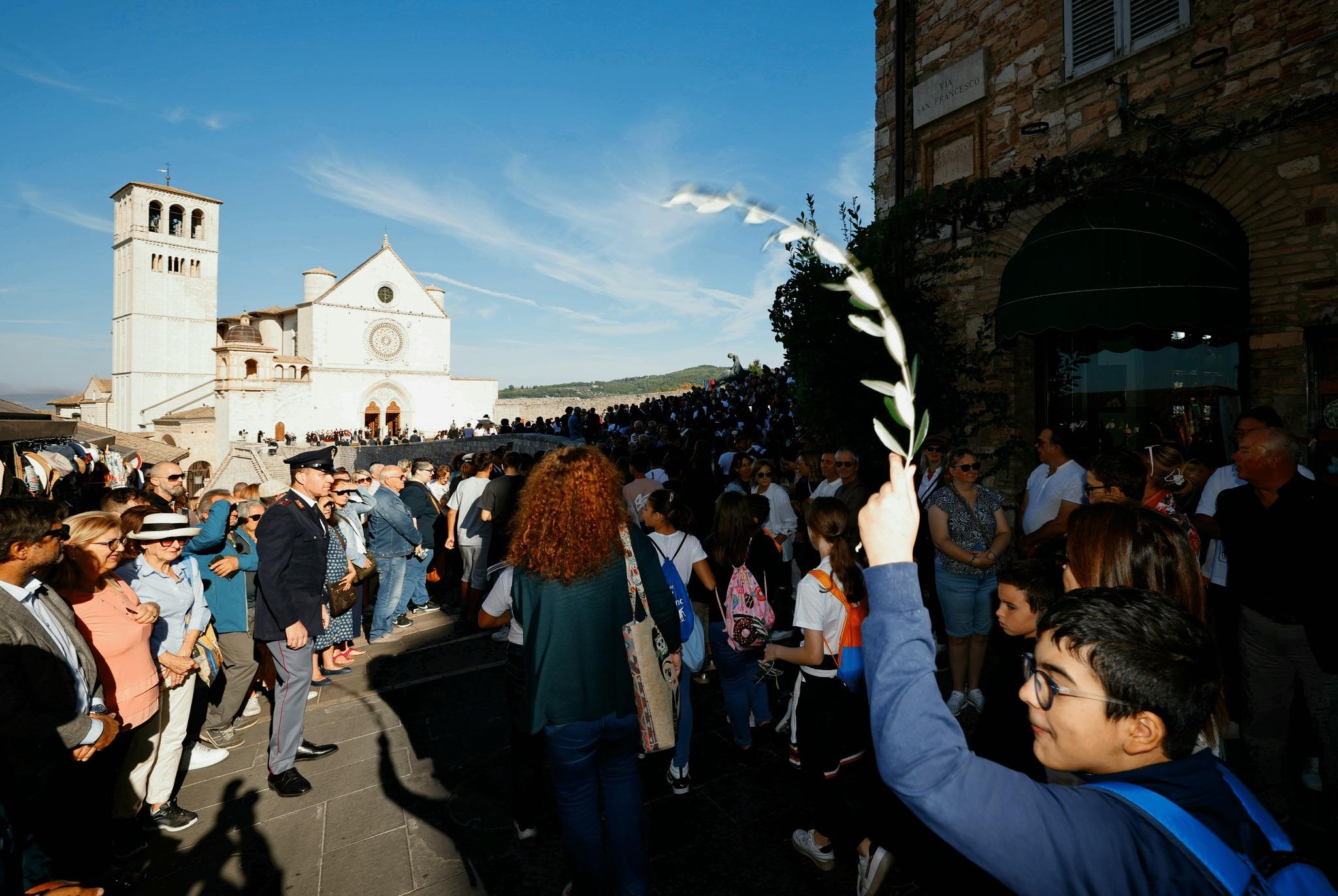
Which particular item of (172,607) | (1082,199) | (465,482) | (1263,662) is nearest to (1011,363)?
(1082,199)

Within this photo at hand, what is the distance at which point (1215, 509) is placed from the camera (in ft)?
13.2

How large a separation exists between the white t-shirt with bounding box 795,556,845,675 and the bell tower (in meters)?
63.0

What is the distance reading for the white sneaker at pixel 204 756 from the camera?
441 cm

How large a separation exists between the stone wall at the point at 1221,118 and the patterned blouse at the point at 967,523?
342 centimetres

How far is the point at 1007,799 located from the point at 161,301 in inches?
2798

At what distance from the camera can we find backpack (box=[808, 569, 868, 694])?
2887 millimetres

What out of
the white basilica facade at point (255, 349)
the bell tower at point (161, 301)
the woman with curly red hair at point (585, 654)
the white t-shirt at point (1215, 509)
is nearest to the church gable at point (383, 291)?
the white basilica facade at point (255, 349)

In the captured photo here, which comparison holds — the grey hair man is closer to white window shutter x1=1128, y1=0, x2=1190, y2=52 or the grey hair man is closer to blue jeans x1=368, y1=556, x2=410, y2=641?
white window shutter x1=1128, y1=0, x2=1190, y2=52

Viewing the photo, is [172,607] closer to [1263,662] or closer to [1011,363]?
[1263,662]

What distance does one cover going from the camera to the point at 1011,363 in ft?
26.3

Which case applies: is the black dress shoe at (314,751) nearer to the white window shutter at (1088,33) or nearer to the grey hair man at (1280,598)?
the grey hair man at (1280,598)

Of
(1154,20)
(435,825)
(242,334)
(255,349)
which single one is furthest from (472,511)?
(242,334)

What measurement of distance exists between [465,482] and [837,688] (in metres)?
5.57

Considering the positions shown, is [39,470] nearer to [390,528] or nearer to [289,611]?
[390,528]
